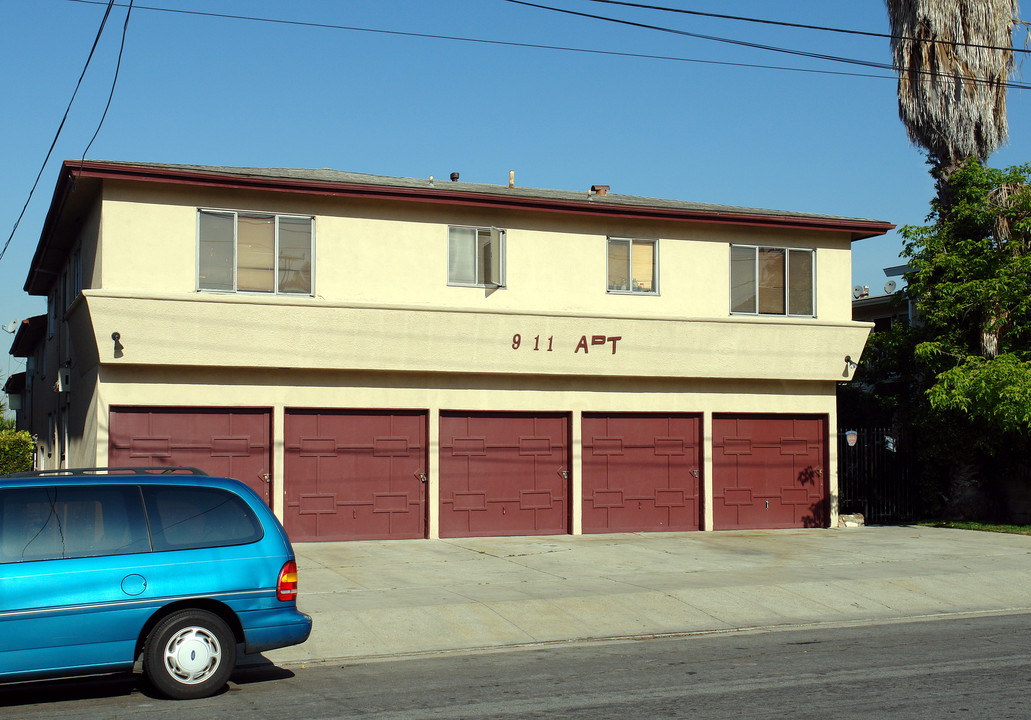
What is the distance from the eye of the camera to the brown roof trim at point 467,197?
53.8 ft

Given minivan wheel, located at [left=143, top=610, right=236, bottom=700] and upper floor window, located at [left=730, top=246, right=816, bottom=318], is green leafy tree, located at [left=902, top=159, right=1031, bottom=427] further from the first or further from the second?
minivan wheel, located at [left=143, top=610, right=236, bottom=700]

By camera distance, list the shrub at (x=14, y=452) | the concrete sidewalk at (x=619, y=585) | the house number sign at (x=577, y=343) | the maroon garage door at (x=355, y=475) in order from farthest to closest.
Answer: the shrub at (x=14, y=452)
the house number sign at (x=577, y=343)
the maroon garage door at (x=355, y=475)
the concrete sidewalk at (x=619, y=585)

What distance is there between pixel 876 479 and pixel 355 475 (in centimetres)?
1106

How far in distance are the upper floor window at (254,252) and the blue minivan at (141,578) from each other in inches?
350

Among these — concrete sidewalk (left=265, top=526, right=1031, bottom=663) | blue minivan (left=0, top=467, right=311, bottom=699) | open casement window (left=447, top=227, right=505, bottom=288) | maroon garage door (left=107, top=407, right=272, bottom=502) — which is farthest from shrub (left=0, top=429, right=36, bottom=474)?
blue minivan (left=0, top=467, right=311, bottom=699)

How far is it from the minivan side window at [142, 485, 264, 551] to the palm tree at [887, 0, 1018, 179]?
17950mm

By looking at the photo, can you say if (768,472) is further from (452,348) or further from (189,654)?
(189,654)

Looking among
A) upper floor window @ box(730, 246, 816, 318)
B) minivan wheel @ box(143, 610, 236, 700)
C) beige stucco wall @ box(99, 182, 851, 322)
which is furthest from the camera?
upper floor window @ box(730, 246, 816, 318)

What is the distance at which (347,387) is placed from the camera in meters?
18.0

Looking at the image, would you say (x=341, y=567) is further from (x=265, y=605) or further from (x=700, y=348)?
(x=700, y=348)

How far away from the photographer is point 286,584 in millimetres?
8492

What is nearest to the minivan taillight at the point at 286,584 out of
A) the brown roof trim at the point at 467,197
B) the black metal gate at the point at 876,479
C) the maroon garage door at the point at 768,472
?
the brown roof trim at the point at 467,197

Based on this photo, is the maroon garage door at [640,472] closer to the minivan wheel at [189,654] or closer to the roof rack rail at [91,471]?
the roof rack rail at [91,471]

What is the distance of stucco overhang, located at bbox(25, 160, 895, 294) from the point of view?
54.4 ft
